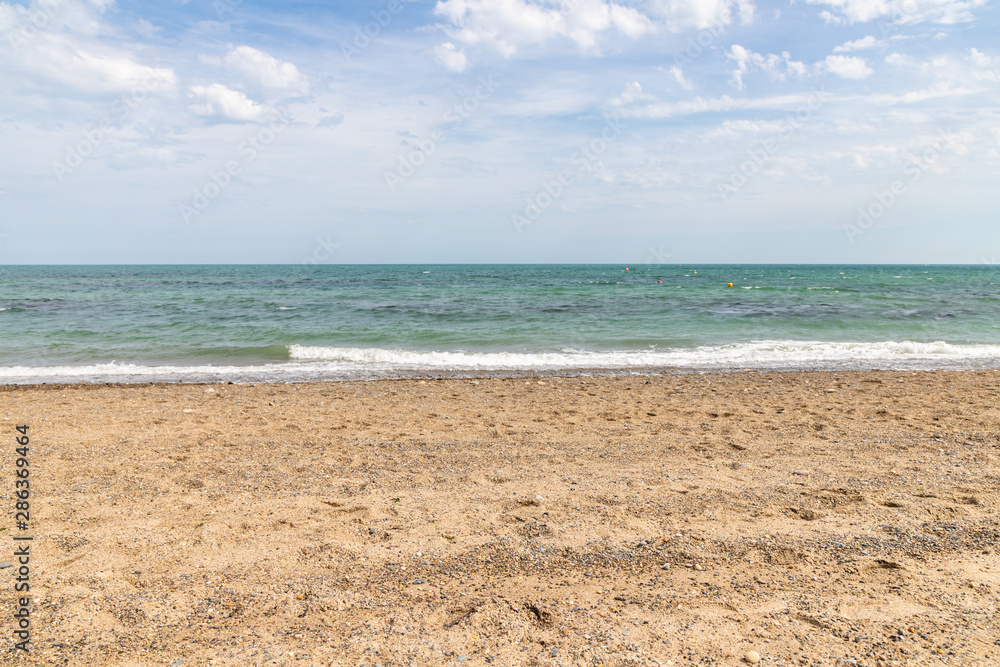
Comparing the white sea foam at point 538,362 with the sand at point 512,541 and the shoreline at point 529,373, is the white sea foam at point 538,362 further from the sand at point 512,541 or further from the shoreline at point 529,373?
the sand at point 512,541

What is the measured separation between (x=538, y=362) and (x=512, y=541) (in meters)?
8.97

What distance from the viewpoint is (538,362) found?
40.9 feet

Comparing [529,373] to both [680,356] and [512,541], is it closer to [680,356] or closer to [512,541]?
[680,356]

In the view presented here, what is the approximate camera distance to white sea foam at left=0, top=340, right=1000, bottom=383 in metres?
11.2

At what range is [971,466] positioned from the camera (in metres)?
4.95

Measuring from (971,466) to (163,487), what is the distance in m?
7.21

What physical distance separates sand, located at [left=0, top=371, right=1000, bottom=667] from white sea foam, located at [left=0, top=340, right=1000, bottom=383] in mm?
4518

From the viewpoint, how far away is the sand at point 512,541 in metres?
2.61

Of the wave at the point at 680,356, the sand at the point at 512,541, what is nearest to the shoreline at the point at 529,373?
the wave at the point at 680,356

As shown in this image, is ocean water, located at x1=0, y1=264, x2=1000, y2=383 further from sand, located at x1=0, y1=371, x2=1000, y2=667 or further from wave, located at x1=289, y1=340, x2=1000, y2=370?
sand, located at x1=0, y1=371, x2=1000, y2=667

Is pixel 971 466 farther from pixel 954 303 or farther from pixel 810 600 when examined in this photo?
pixel 954 303

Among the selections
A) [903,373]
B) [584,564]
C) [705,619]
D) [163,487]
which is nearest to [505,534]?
[584,564]

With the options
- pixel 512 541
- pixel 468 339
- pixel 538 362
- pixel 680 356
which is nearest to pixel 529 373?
pixel 538 362

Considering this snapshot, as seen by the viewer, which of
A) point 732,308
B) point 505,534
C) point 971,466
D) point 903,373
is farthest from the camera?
point 732,308
